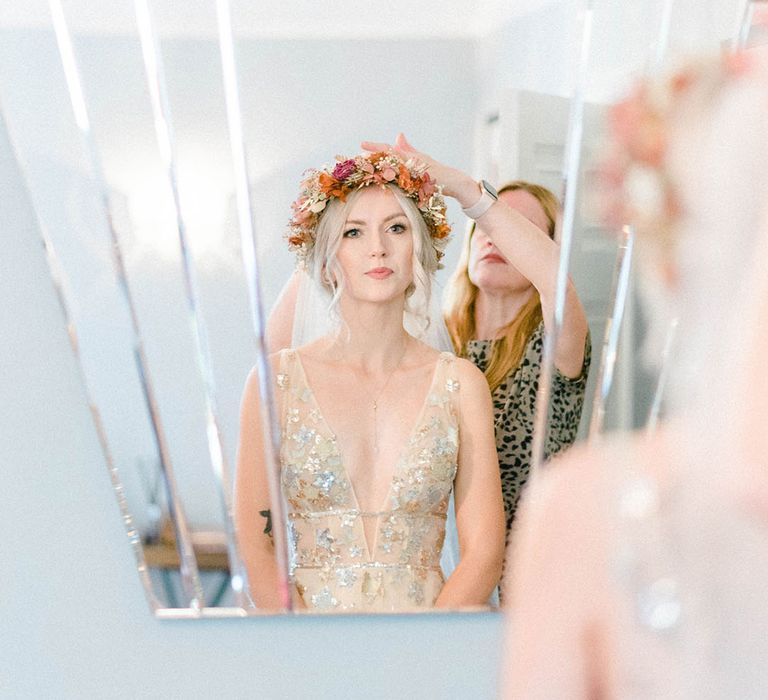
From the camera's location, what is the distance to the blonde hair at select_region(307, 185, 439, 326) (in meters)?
0.93

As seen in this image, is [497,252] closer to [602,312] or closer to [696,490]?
[602,312]

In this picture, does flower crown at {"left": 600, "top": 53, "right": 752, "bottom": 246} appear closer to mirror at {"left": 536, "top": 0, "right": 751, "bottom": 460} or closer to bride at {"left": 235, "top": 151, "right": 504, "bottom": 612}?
mirror at {"left": 536, "top": 0, "right": 751, "bottom": 460}

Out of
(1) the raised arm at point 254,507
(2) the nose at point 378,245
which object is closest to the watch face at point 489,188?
(2) the nose at point 378,245

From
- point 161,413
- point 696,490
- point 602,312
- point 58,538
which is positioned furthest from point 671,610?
point 58,538

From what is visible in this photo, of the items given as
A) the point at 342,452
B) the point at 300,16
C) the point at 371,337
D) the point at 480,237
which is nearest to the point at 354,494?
the point at 342,452

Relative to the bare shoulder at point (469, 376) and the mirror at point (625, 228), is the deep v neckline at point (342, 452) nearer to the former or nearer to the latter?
the bare shoulder at point (469, 376)

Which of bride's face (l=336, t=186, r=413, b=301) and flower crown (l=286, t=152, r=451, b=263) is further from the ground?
flower crown (l=286, t=152, r=451, b=263)

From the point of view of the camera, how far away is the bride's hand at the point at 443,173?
0.93 m

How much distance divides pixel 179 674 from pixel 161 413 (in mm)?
287

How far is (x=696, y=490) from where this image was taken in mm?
471

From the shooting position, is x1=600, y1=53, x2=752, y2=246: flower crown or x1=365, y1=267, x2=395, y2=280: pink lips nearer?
x1=600, y1=53, x2=752, y2=246: flower crown

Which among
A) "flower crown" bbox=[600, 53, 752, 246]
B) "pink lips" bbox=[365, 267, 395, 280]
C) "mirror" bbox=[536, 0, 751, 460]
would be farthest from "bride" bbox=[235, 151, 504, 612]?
"flower crown" bbox=[600, 53, 752, 246]

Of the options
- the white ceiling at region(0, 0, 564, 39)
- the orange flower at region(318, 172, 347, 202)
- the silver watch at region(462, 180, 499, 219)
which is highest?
the white ceiling at region(0, 0, 564, 39)

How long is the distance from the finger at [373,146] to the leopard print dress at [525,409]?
0.21 metres
